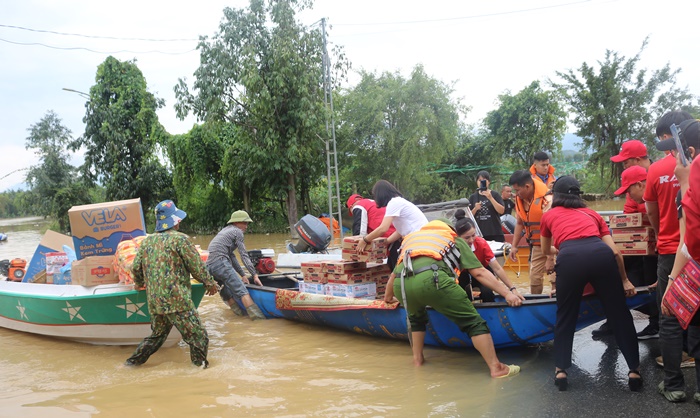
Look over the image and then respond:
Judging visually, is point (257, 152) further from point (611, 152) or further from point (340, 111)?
point (611, 152)

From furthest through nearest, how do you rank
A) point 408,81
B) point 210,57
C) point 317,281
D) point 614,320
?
point 408,81 < point 210,57 < point 317,281 < point 614,320

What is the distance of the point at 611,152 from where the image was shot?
2972 cm

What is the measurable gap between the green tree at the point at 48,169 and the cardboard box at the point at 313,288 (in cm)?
3601

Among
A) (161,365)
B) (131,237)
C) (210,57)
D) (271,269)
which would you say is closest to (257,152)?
(210,57)

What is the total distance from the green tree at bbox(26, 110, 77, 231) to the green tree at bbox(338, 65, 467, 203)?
22.4m

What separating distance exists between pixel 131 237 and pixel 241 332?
2007 mm

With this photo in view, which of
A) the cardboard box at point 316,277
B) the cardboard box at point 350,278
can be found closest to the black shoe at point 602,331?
the cardboard box at point 350,278

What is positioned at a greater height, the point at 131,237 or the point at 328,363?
the point at 131,237

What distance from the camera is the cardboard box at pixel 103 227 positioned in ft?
25.7

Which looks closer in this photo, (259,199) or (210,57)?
(210,57)

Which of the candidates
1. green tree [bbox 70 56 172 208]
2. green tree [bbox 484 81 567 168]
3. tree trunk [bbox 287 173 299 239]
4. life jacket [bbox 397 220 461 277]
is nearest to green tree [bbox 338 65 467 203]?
tree trunk [bbox 287 173 299 239]

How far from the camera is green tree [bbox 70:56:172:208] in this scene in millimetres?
28828

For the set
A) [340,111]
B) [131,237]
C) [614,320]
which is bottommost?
[614,320]

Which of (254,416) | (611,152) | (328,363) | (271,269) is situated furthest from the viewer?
(611,152)
